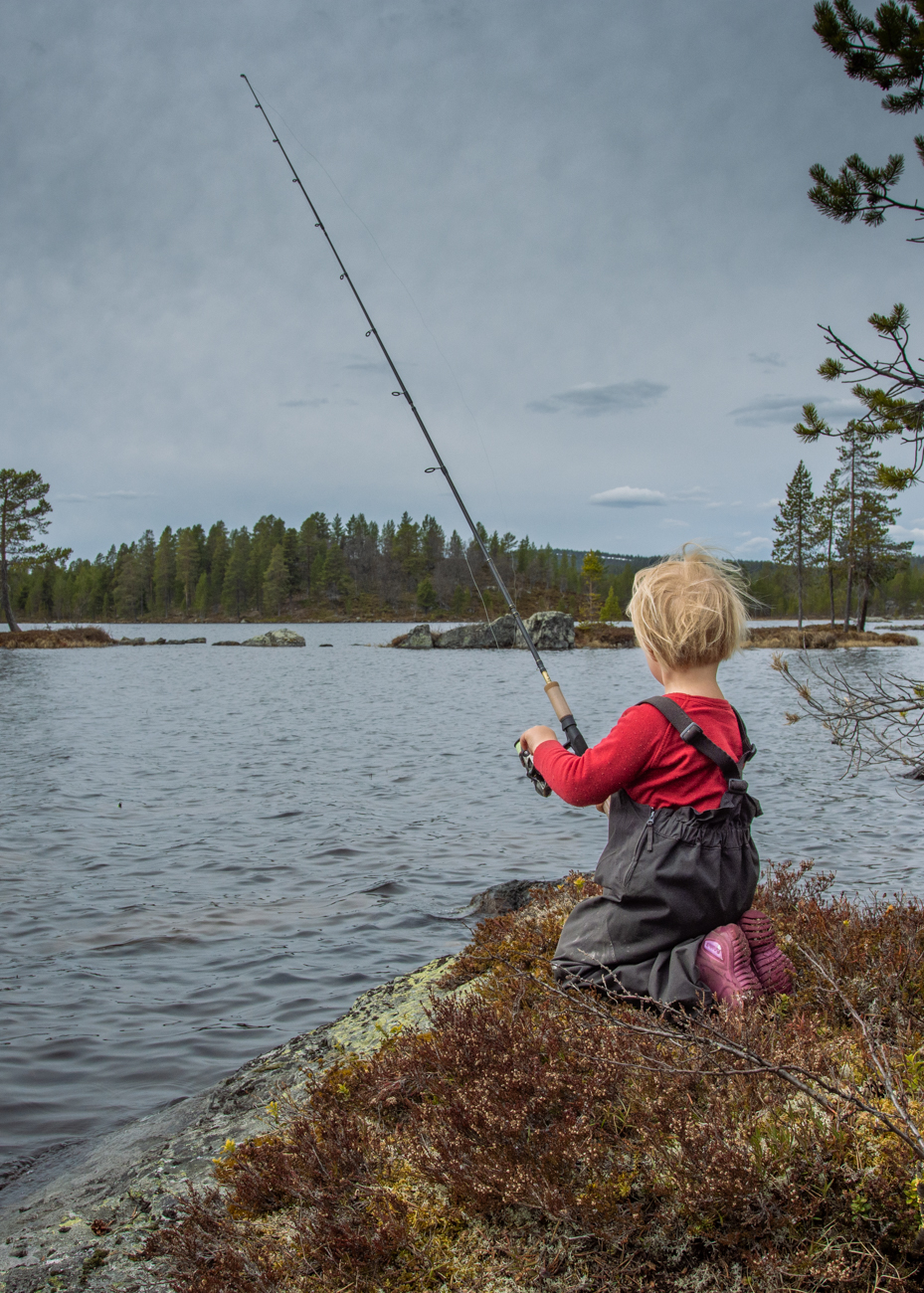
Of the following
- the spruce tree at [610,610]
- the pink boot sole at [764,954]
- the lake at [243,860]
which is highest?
the spruce tree at [610,610]

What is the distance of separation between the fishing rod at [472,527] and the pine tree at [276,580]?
113332mm

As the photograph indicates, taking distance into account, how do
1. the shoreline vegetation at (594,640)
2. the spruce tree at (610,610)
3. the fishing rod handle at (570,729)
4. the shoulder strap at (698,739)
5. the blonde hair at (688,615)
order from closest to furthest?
the shoulder strap at (698,739), the blonde hair at (688,615), the fishing rod handle at (570,729), the shoreline vegetation at (594,640), the spruce tree at (610,610)

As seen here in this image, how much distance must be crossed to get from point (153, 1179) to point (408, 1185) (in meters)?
1.36

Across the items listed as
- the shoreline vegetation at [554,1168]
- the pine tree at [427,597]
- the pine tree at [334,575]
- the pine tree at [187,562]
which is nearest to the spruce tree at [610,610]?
the pine tree at [427,597]

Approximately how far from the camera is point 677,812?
3.30 metres

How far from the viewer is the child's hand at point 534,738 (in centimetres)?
369

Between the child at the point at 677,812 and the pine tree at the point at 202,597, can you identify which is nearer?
the child at the point at 677,812

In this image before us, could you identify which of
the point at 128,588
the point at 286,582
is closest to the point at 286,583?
the point at 286,582

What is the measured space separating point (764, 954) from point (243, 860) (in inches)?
281

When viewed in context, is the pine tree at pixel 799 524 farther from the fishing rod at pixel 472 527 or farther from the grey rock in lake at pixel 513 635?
the fishing rod at pixel 472 527

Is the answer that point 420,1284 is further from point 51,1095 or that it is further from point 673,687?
point 51,1095

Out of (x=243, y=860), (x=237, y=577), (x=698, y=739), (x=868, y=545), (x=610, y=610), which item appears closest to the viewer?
(x=698, y=739)

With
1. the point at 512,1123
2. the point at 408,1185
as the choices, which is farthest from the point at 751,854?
the point at 408,1185

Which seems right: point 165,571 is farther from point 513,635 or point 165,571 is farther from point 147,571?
point 513,635
